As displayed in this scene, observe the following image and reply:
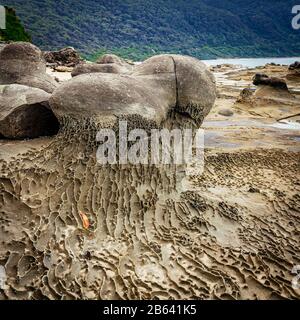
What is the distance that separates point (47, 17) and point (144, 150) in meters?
58.1

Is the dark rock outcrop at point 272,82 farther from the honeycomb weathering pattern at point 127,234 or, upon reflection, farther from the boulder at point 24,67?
the boulder at point 24,67

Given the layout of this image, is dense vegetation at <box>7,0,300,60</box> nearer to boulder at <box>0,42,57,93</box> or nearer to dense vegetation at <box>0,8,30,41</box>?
dense vegetation at <box>0,8,30,41</box>

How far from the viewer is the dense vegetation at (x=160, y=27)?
170ft

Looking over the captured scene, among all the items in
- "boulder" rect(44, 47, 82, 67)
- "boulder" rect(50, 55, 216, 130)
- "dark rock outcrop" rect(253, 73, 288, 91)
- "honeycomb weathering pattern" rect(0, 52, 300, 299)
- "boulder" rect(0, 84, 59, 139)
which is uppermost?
"boulder" rect(50, 55, 216, 130)

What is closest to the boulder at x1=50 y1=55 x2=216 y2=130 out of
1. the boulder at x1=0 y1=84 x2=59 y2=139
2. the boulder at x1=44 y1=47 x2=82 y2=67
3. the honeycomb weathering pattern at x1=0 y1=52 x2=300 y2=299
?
the honeycomb weathering pattern at x1=0 y1=52 x2=300 y2=299

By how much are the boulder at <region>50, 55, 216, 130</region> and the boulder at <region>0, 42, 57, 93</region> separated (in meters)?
1.78

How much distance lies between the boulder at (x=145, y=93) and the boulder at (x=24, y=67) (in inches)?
70.0

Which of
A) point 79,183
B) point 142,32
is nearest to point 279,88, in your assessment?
point 79,183

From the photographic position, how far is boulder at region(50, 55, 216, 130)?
3766 mm

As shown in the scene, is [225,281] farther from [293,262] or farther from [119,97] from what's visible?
[119,97]

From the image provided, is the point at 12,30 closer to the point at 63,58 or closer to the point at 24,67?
the point at 63,58

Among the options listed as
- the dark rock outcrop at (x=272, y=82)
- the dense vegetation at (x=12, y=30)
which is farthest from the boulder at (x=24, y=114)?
the dense vegetation at (x=12, y=30)

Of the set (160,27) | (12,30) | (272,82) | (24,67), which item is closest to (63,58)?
(12,30)

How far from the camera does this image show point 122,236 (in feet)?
11.1
